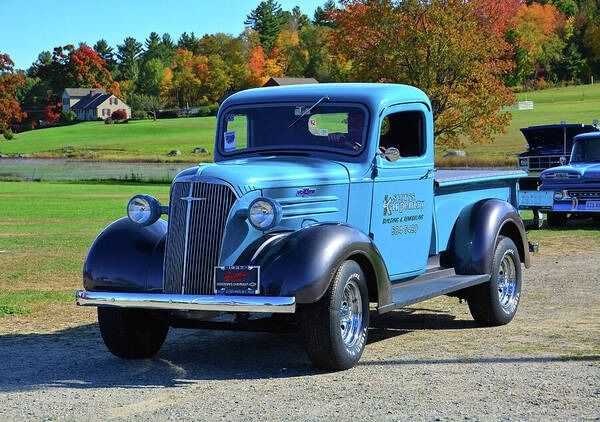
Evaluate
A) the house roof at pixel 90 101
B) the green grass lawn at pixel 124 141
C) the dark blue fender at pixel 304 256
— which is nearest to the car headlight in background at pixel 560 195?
the dark blue fender at pixel 304 256

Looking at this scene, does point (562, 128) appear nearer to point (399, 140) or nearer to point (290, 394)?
point (399, 140)

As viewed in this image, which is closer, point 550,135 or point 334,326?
point 334,326

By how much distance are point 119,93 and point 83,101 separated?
442 inches

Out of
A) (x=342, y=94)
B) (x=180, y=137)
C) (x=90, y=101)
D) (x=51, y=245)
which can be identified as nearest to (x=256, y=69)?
(x=180, y=137)

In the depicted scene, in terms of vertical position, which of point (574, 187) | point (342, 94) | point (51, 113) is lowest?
point (574, 187)

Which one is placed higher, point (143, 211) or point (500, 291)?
point (143, 211)

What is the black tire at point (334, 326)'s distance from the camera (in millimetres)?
6559

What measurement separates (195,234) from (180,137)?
89448 mm

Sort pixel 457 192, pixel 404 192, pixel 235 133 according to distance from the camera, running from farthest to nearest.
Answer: pixel 457 192, pixel 235 133, pixel 404 192

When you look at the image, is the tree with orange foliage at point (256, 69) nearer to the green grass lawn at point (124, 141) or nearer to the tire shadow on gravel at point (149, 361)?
the green grass lawn at point (124, 141)

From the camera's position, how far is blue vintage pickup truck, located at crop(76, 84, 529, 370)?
21.5 ft

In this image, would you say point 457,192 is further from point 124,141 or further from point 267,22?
point 267,22

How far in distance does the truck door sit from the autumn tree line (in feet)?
63.1

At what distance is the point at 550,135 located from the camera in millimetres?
22453
